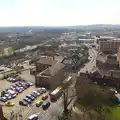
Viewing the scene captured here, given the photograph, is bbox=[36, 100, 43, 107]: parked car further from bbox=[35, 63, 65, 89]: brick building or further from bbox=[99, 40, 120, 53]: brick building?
bbox=[99, 40, 120, 53]: brick building

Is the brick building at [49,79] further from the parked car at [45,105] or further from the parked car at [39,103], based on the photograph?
the parked car at [45,105]

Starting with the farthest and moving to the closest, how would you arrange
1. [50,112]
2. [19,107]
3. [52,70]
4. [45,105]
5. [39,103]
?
[52,70]
[39,103]
[19,107]
[45,105]
[50,112]

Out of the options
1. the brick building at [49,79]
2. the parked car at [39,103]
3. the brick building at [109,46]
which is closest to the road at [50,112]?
the parked car at [39,103]

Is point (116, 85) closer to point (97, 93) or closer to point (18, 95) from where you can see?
point (97, 93)

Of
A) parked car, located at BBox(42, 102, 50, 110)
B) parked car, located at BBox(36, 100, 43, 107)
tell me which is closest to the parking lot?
parked car, located at BBox(36, 100, 43, 107)

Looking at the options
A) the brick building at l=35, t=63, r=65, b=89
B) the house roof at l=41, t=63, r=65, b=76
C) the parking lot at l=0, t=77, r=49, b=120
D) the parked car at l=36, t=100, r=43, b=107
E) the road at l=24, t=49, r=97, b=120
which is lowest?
the parking lot at l=0, t=77, r=49, b=120

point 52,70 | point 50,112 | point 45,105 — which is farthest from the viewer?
point 52,70

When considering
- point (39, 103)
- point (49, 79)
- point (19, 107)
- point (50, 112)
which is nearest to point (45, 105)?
point (39, 103)

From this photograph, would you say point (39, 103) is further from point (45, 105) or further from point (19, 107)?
point (19, 107)

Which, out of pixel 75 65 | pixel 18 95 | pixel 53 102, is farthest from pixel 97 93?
pixel 75 65

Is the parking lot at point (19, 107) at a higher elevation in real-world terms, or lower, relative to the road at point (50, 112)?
lower

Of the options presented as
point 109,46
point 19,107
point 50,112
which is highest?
point 109,46
